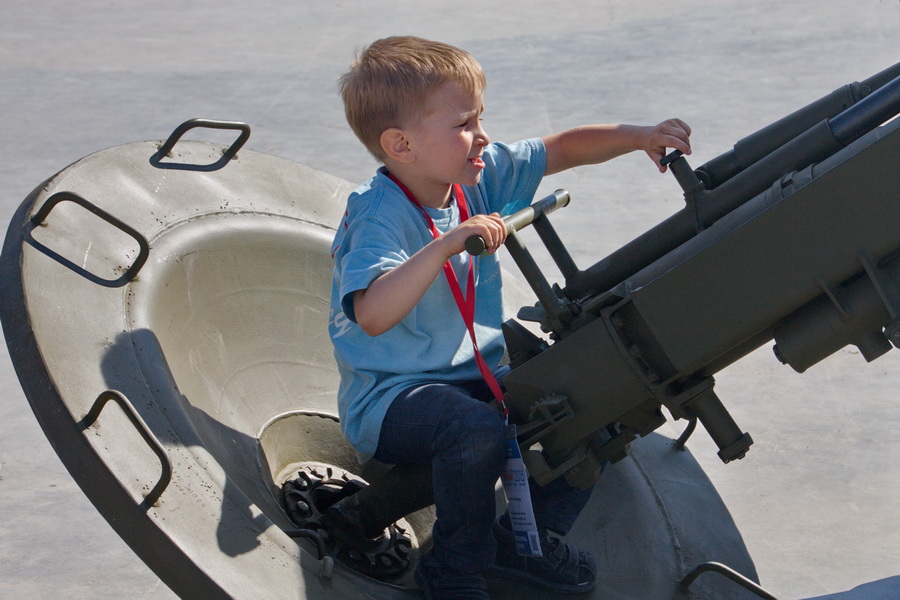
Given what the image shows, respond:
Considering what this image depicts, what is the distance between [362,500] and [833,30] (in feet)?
17.6

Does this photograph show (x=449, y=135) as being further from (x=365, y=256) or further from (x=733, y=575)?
(x=733, y=575)

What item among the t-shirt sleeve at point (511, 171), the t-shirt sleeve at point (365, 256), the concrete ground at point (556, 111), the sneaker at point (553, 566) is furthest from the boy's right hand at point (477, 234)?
the concrete ground at point (556, 111)

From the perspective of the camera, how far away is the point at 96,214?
1.91 m

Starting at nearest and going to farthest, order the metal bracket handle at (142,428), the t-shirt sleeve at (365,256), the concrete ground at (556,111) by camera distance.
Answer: the metal bracket handle at (142,428)
the t-shirt sleeve at (365,256)
the concrete ground at (556,111)

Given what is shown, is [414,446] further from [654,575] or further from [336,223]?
[336,223]

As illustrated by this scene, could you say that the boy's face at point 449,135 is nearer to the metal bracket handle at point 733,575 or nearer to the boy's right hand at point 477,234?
the boy's right hand at point 477,234

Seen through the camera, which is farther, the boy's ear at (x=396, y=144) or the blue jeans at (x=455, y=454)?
the boy's ear at (x=396, y=144)

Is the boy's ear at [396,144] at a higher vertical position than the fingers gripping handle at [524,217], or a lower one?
higher

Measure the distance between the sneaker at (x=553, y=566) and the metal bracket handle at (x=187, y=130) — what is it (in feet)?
3.22

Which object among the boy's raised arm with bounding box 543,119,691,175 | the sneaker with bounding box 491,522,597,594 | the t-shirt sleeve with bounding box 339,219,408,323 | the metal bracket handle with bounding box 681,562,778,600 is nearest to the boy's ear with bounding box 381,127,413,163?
the t-shirt sleeve with bounding box 339,219,408,323

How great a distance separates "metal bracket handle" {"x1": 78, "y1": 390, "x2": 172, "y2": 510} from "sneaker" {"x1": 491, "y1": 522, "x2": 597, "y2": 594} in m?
0.75

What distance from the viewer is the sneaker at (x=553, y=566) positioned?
6.73 feet


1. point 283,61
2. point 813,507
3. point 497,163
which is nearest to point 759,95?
point 283,61

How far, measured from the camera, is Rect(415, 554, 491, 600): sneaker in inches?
74.2
